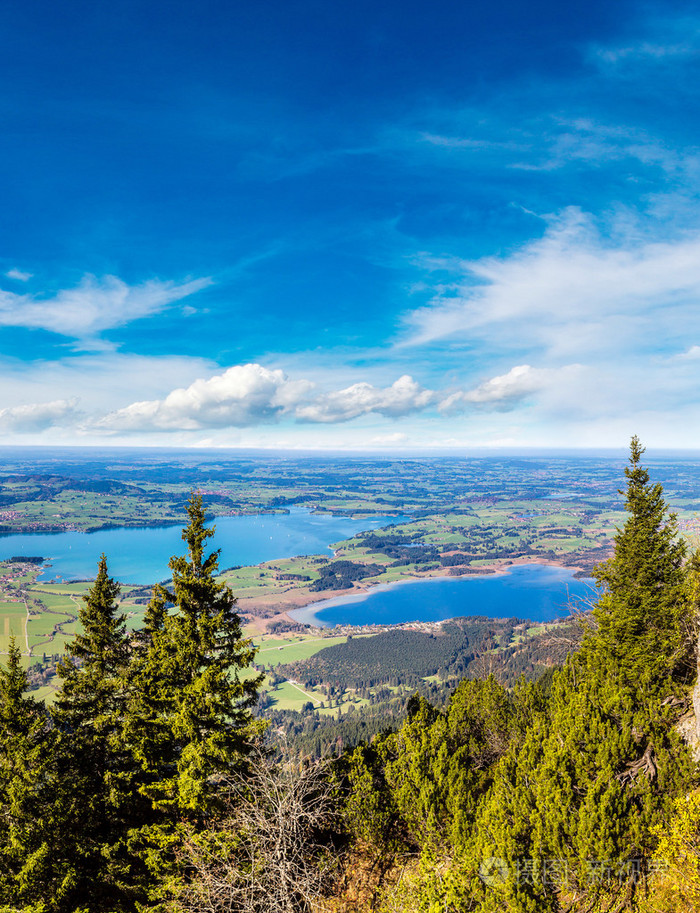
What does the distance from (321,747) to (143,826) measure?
3534 cm

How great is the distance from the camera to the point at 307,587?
138 metres

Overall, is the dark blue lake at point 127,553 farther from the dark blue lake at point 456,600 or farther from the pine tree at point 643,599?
the pine tree at point 643,599

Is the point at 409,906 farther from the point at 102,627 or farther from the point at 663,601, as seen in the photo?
the point at 663,601

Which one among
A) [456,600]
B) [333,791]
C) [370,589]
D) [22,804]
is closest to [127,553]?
[370,589]

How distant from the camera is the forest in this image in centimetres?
1088

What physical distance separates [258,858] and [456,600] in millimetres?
128530

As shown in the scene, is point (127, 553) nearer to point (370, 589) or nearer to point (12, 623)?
point (12, 623)

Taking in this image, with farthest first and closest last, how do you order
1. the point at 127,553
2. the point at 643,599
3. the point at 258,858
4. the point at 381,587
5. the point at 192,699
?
the point at 127,553
the point at 381,587
the point at 643,599
the point at 192,699
the point at 258,858

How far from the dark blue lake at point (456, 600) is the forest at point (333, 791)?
98.2 meters

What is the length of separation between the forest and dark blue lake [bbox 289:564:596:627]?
3866 inches

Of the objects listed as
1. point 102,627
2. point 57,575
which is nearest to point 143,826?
point 102,627

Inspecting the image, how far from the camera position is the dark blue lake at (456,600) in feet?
388

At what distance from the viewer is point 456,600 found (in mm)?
132750

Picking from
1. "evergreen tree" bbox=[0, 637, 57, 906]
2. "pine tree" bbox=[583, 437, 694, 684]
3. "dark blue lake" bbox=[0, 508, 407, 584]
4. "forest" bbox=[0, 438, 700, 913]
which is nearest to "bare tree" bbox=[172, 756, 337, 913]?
"forest" bbox=[0, 438, 700, 913]
